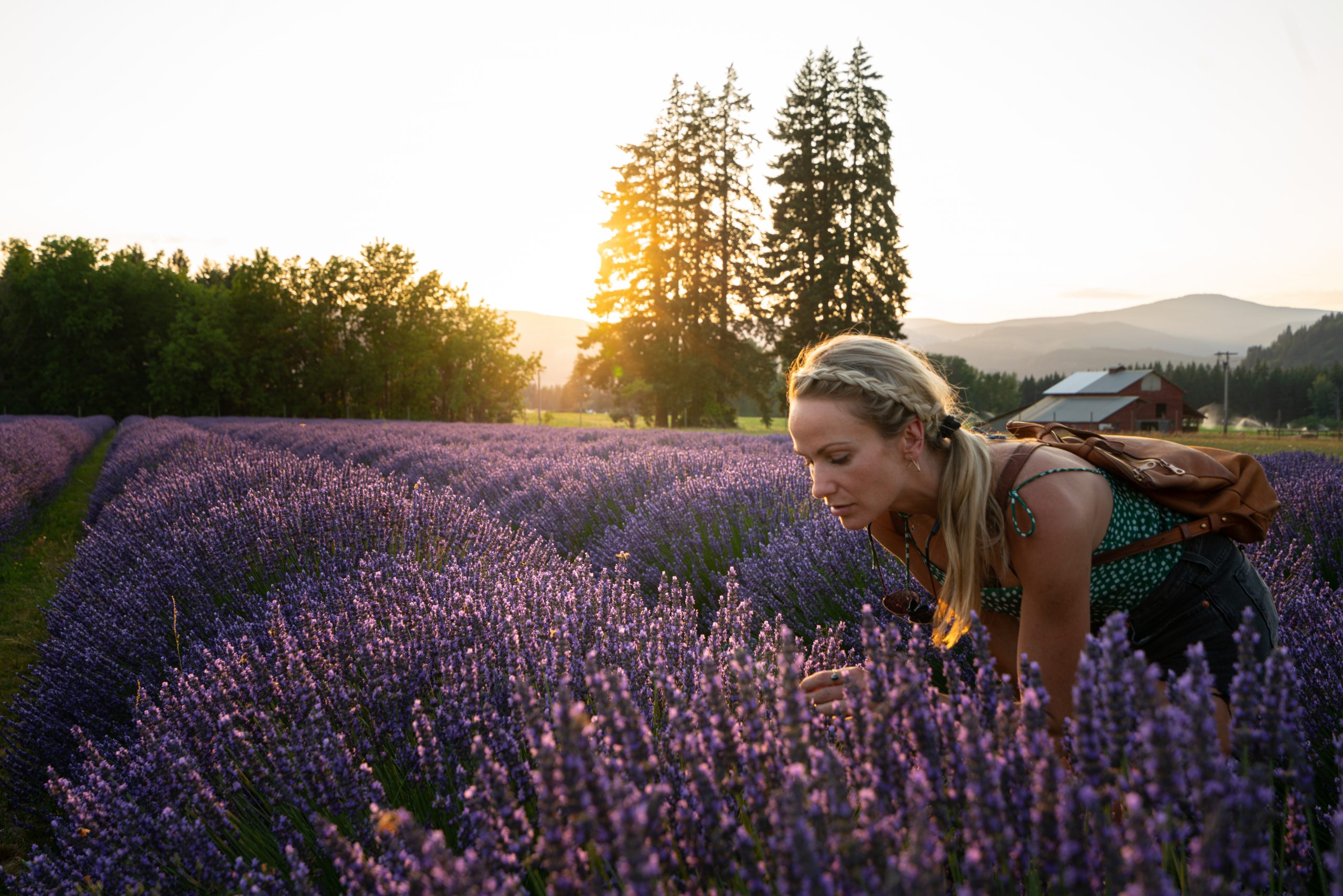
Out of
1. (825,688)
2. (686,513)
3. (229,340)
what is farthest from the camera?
(229,340)

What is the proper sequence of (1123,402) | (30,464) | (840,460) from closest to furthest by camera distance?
1. (840,460)
2. (30,464)
3. (1123,402)

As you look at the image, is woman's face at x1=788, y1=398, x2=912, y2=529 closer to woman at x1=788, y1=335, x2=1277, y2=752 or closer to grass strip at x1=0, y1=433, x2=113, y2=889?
woman at x1=788, y1=335, x2=1277, y2=752

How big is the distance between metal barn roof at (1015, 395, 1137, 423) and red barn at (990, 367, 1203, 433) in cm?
4

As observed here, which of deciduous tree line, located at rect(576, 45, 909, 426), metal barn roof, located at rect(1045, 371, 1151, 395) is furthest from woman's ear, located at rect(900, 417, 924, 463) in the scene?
metal barn roof, located at rect(1045, 371, 1151, 395)

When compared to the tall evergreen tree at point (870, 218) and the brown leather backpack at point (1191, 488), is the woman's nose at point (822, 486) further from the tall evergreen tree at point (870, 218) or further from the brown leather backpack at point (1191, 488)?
the tall evergreen tree at point (870, 218)

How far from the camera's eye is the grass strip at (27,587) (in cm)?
216

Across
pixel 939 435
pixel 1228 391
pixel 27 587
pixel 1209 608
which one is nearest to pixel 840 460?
pixel 939 435

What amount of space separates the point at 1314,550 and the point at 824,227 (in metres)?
27.6

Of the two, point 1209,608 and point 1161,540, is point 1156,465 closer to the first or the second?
point 1161,540

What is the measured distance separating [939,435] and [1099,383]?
6693 cm

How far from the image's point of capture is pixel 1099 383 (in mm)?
58656

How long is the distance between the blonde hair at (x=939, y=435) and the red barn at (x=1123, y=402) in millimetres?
57267

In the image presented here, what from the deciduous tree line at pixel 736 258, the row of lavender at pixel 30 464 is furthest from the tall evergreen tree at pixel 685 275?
the row of lavender at pixel 30 464

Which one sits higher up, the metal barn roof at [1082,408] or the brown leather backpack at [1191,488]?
the metal barn roof at [1082,408]
